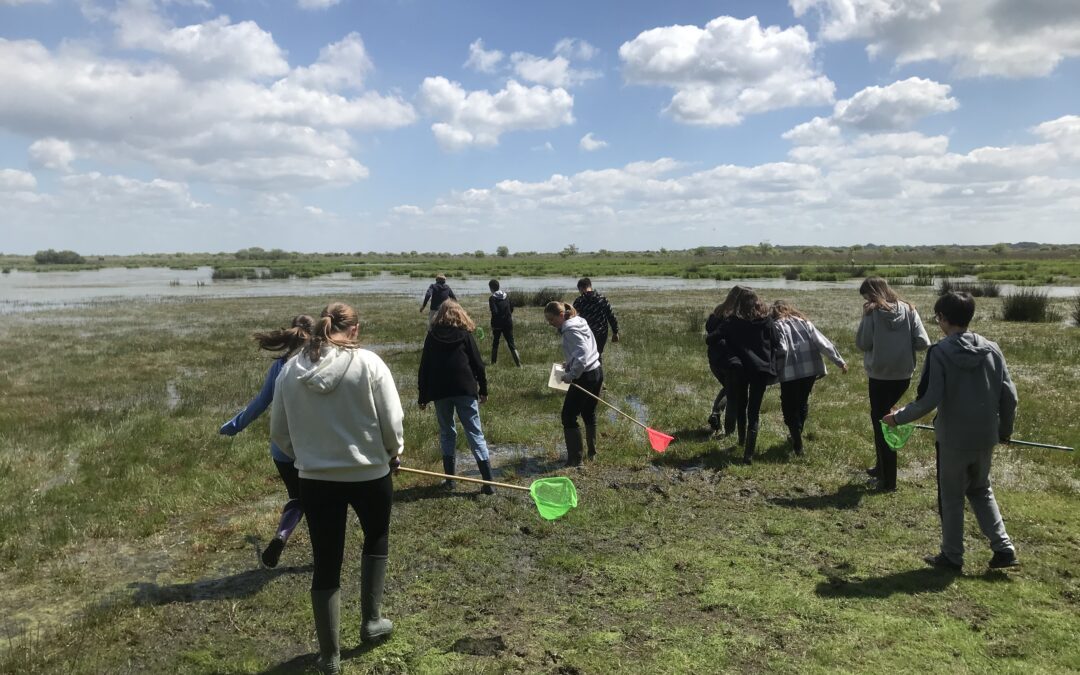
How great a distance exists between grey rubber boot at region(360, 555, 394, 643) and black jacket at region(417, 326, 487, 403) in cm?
272

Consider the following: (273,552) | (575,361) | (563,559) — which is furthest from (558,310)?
(273,552)

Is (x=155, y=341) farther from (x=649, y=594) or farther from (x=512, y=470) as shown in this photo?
(x=649, y=594)

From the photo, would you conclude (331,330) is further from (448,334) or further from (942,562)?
(942,562)

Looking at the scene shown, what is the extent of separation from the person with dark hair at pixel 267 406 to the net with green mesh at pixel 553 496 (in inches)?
84.8

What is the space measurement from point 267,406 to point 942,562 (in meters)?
5.86

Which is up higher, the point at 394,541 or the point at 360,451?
the point at 360,451

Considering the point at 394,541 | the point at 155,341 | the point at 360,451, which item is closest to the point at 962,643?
the point at 360,451

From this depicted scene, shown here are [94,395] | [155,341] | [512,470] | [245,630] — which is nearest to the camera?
[245,630]

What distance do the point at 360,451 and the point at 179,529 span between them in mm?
4208

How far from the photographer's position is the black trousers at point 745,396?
7.86 m

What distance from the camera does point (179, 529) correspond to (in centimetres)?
655

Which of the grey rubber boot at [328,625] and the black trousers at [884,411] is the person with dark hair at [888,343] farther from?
the grey rubber boot at [328,625]

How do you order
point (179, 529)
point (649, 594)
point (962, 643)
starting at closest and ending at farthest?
1. point (962, 643)
2. point (649, 594)
3. point (179, 529)

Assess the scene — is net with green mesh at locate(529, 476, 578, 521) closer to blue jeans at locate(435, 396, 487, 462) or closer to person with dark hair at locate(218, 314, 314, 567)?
blue jeans at locate(435, 396, 487, 462)
